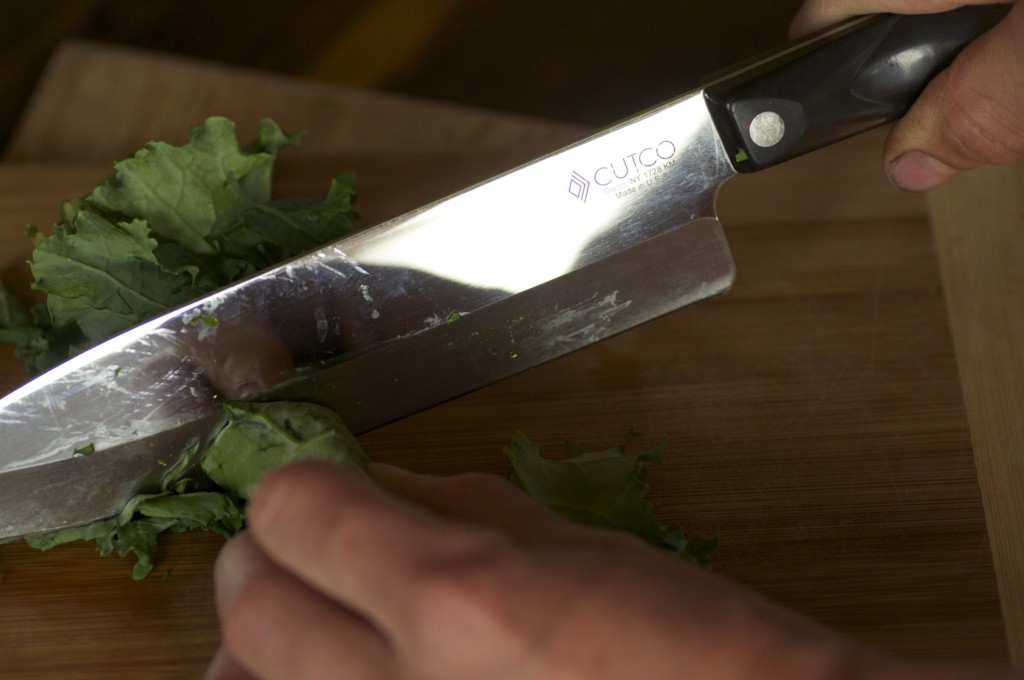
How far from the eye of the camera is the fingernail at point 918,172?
133cm

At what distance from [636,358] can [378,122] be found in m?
0.74

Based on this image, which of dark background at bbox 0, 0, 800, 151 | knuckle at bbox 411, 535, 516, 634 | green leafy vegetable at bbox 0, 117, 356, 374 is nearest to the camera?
knuckle at bbox 411, 535, 516, 634

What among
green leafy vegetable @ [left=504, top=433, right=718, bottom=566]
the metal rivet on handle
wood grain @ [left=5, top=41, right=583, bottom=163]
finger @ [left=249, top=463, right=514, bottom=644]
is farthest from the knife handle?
finger @ [left=249, top=463, right=514, bottom=644]

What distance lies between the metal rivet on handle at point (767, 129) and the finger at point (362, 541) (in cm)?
67

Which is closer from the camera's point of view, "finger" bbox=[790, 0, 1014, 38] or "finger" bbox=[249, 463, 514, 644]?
"finger" bbox=[249, 463, 514, 644]

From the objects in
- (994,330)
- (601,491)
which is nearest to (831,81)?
(994,330)

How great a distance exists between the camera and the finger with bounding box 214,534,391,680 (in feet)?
2.59

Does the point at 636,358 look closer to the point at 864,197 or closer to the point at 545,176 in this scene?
the point at 545,176

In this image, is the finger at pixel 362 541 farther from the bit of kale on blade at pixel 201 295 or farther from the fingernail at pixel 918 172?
the fingernail at pixel 918 172

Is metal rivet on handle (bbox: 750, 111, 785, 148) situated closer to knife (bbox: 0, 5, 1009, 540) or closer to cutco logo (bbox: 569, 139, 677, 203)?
knife (bbox: 0, 5, 1009, 540)

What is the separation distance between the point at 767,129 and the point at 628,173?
0.60ft

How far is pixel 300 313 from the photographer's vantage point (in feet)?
3.88

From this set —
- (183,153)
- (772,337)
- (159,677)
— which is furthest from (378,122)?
(159,677)

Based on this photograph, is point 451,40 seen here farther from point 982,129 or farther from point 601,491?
point 601,491
